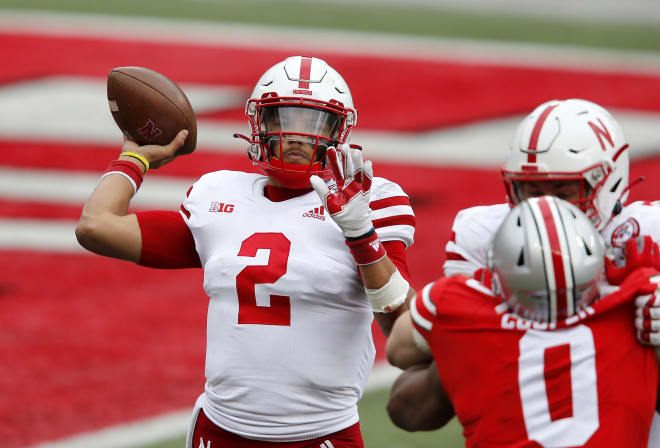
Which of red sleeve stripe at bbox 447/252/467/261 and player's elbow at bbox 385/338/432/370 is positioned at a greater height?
red sleeve stripe at bbox 447/252/467/261

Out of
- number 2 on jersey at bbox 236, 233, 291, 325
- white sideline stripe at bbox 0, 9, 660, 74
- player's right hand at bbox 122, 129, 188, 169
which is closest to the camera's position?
number 2 on jersey at bbox 236, 233, 291, 325

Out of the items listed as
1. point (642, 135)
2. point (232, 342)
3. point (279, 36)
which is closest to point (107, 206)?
point (232, 342)

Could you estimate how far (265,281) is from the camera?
9.92 feet

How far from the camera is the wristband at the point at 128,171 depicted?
3282 mm

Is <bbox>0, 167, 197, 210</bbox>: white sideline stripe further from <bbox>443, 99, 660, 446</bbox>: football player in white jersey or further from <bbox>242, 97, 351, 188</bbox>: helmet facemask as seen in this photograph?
<bbox>443, 99, 660, 446</bbox>: football player in white jersey

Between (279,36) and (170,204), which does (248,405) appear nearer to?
(170,204)

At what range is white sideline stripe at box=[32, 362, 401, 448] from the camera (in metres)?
5.32

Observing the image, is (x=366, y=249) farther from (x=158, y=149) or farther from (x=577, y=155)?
(x=158, y=149)

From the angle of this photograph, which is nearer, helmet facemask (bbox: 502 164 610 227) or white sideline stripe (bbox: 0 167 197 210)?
helmet facemask (bbox: 502 164 610 227)

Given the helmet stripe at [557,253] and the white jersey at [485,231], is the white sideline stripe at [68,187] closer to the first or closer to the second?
the white jersey at [485,231]

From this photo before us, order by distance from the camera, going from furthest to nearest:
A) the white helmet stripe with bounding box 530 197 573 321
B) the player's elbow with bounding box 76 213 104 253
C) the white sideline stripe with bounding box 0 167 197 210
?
the white sideline stripe with bounding box 0 167 197 210 < the player's elbow with bounding box 76 213 104 253 < the white helmet stripe with bounding box 530 197 573 321

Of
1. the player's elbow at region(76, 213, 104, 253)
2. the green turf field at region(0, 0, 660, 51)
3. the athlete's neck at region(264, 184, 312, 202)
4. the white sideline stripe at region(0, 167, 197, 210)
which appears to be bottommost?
the white sideline stripe at region(0, 167, 197, 210)

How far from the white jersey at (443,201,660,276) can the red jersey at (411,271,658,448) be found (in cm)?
42

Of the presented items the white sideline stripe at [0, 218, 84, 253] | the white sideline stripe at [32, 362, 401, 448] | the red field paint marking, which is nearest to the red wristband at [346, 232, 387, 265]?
the white sideline stripe at [32, 362, 401, 448]
